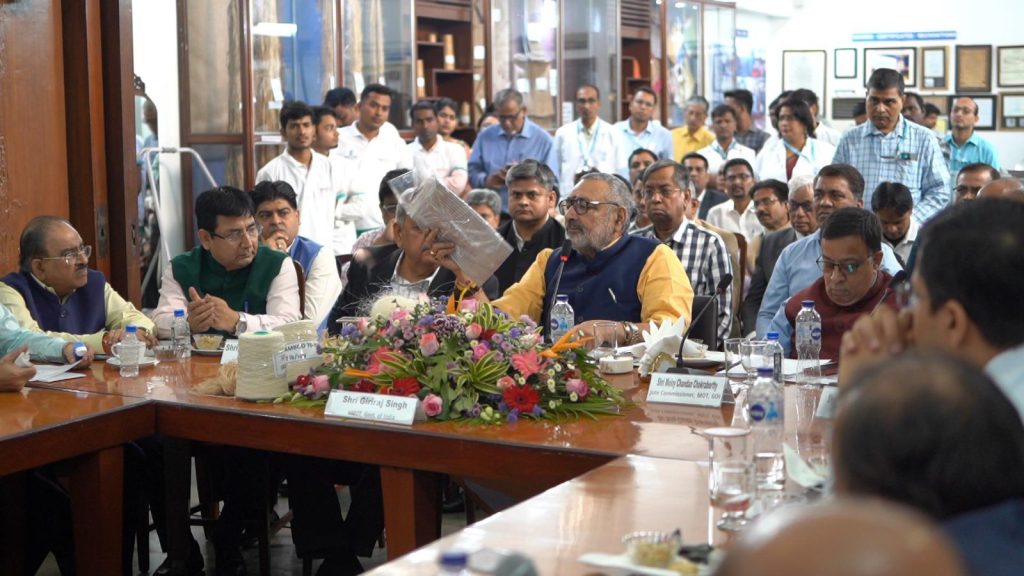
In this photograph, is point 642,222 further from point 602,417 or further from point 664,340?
point 602,417

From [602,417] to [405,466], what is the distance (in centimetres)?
46

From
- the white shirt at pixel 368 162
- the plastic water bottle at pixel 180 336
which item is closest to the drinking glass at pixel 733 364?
the plastic water bottle at pixel 180 336

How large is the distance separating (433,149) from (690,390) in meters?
5.55

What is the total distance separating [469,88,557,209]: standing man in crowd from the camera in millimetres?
8086

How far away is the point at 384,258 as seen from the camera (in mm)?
4176

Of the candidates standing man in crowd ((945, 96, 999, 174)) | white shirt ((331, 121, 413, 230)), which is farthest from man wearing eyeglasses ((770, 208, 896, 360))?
standing man in crowd ((945, 96, 999, 174))

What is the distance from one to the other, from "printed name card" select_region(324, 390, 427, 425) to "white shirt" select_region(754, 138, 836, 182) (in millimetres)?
5333

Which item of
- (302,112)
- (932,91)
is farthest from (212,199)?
(932,91)

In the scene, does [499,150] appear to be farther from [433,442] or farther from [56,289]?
[433,442]

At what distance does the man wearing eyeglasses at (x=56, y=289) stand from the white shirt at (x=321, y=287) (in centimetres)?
74

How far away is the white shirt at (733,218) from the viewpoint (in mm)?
6711

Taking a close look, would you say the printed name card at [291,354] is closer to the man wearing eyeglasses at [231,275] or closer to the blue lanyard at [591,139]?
the man wearing eyeglasses at [231,275]

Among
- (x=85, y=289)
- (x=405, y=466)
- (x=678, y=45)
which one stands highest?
(x=678, y=45)

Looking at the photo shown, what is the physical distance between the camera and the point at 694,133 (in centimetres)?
996
